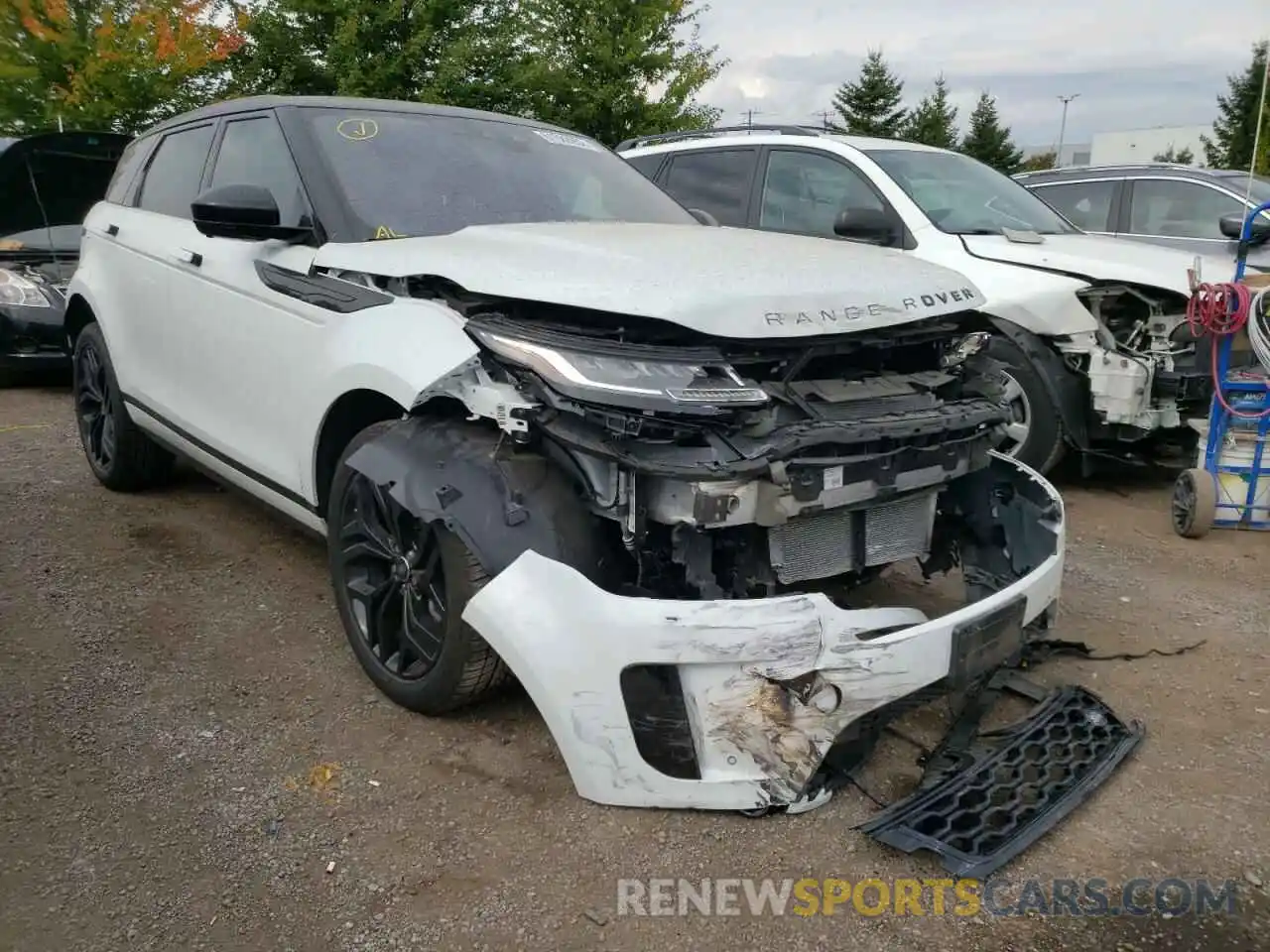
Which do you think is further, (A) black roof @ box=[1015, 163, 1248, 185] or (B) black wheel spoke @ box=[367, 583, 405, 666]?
(A) black roof @ box=[1015, 163, 1248, 185]

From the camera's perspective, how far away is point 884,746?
2.99 metres

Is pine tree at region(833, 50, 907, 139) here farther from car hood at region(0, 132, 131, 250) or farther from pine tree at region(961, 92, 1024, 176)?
car hood at region(0, 132, 131, 250)

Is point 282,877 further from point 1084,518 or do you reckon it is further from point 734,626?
point 1084,518

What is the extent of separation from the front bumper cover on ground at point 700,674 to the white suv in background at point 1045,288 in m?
2.65

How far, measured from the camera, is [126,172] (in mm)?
5215

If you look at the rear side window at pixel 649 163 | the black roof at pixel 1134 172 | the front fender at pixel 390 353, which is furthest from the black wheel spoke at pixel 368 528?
the black roof at pixel 1134 172

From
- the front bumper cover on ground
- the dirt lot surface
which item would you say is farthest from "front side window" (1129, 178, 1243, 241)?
the front bumper cover on ground

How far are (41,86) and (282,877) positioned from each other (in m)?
14.9

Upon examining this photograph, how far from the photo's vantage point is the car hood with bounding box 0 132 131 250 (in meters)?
8.34

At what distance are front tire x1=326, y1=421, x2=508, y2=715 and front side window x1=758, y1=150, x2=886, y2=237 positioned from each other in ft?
12.6

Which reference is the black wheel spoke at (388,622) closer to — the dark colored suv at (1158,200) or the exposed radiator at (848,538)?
the exposed radiator at (848,538)

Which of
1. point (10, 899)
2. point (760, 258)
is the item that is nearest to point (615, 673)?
point (760, 258)

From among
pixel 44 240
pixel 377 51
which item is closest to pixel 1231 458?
pixel 44 240

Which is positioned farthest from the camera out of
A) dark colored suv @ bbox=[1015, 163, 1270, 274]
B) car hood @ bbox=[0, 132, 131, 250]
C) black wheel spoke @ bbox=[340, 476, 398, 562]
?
car hood @ bbox=[0, 132, 131, 250]
